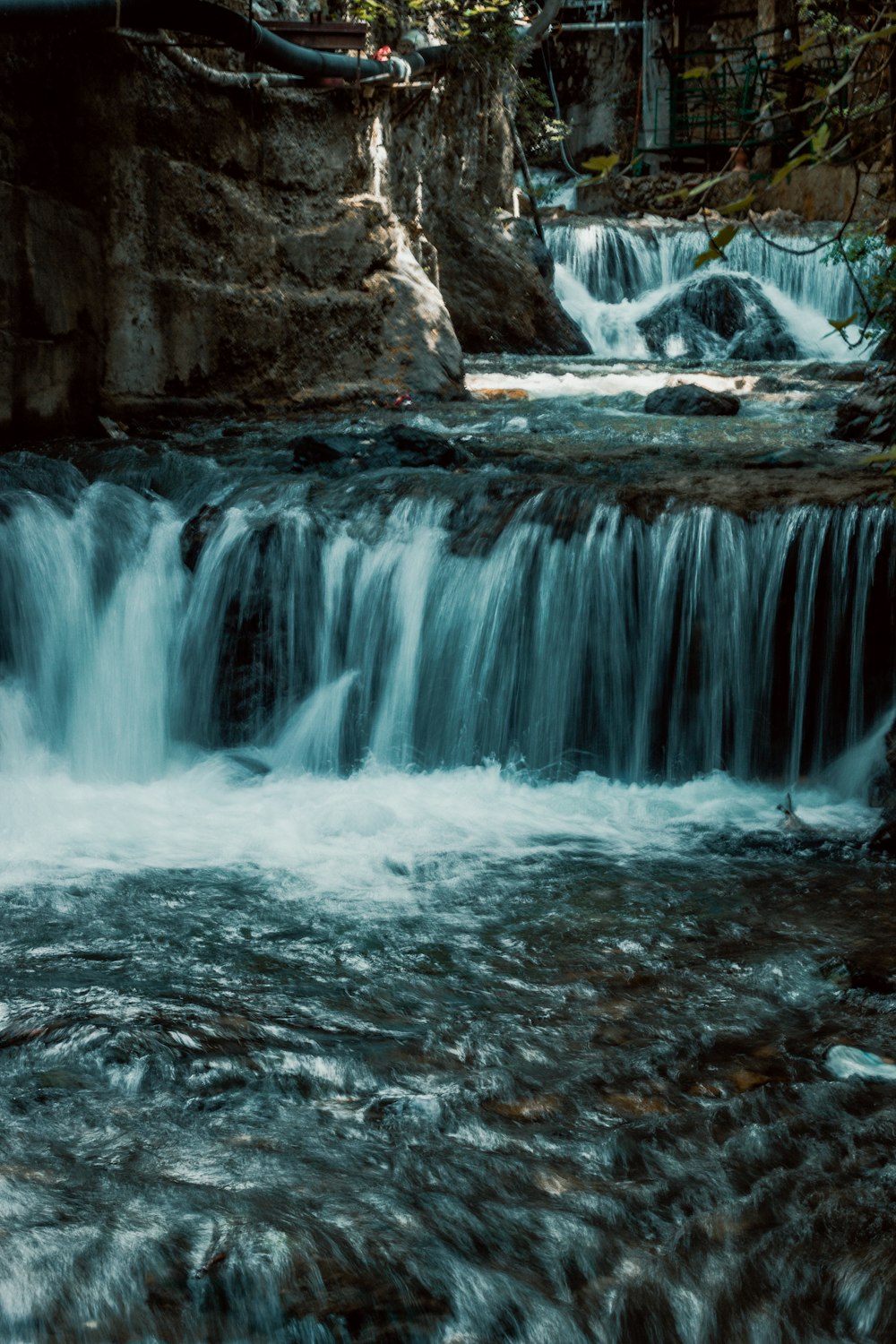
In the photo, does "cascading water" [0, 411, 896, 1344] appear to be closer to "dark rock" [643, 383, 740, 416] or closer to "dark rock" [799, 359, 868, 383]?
"dark rock" [643, 383, 740, 416]

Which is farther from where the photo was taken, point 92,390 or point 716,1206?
point 92,390

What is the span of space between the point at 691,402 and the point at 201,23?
4.57m

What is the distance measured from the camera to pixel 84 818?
5773 mm

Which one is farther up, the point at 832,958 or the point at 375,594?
the point at 375,594

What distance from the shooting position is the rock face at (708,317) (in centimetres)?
1741

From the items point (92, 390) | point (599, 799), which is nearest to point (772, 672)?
point (599, 799)

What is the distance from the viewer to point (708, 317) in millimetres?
17859

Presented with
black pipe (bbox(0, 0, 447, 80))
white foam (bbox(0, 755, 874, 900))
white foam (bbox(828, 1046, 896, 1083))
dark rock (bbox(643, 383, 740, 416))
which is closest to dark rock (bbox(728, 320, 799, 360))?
dark rock (bbox(643, 383, 740, 416))

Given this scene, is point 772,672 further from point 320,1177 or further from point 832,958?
point 320,1177

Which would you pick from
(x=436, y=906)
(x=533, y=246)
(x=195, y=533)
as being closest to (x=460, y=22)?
(x=533, y=246)

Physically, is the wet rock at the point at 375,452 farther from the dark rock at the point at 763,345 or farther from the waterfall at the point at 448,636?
the dark rock at the point at 763,345

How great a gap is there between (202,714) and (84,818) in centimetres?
134

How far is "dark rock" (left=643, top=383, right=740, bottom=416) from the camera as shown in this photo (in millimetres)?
10258

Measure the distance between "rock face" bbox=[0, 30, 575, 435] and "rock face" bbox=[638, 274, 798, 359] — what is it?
5.89 metres
